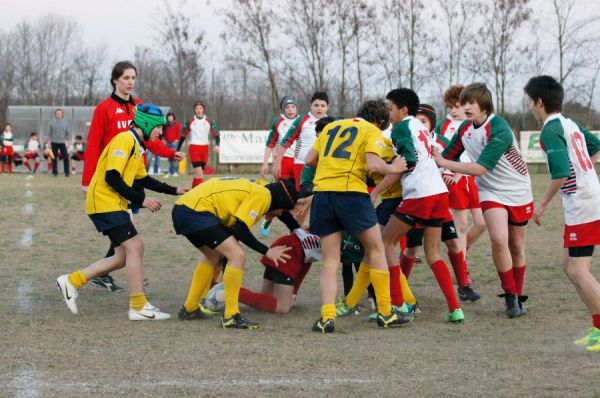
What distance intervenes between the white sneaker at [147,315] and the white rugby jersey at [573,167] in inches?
123

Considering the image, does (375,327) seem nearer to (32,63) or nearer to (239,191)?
(239,191)

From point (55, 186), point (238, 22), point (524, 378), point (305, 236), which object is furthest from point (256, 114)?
point (524, 378)

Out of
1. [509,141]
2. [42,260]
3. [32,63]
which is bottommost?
[42,260]

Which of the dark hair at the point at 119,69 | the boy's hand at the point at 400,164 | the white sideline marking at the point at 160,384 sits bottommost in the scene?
the white sideline marking at the point at 160,384

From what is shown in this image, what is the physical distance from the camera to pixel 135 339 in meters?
5.88

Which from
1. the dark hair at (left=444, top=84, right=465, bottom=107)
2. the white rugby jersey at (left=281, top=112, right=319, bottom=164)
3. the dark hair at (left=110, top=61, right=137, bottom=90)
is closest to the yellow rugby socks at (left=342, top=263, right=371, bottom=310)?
the dark hair at (left=444, top=84, right=465, bottom=107)

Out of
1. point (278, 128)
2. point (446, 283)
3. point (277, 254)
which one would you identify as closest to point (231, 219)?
point (277, 254)

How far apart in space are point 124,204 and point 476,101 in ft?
9.50

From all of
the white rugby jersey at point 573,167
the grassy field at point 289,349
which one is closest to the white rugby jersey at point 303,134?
the grassy field at point 289,349

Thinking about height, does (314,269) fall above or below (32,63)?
below

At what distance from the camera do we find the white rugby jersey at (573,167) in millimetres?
5496

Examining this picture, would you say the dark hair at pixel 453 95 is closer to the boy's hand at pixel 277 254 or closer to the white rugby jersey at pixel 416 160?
the white rugby jersey at pixel 416 160

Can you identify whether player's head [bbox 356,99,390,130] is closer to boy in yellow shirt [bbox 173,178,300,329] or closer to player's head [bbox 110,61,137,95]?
boy in yellow shirt [bbox 173,178,300,329]

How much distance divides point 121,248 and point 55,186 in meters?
15.3
